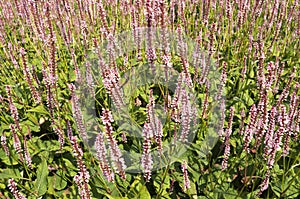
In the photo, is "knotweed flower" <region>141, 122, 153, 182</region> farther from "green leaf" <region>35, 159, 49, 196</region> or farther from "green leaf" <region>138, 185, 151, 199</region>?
"green leaf" <region>35, 159, 49, 196</region>

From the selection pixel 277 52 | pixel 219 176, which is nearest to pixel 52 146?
pixel 219 176

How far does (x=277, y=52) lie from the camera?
3926 millimetres

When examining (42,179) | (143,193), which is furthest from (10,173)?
(143,193)

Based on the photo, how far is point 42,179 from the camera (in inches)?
99.0

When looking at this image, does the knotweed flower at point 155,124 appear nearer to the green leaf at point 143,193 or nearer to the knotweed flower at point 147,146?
the knotweed flower at point 147,146

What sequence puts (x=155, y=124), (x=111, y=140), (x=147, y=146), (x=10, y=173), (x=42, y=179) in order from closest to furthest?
(x=111, y=140) < (x=147, y=146) < (x=155, y=124) < (x=42, y=179) < (x=10, y=173)

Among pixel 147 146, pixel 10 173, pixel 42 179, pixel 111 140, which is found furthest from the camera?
pixel 10 173

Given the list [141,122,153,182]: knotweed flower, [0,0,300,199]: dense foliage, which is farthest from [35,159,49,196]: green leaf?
[141,122,153,182]: knotweed flower

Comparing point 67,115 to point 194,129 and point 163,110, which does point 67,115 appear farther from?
point 194,129

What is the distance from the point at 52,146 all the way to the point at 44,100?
2.35ft

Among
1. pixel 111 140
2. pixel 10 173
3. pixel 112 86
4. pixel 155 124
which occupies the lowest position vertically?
pixel 10 173

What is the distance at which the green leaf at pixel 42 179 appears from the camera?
248cm

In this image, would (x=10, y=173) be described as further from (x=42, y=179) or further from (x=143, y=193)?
(x=143, y=193)

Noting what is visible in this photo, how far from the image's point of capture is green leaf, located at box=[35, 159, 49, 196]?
2.48 metres
